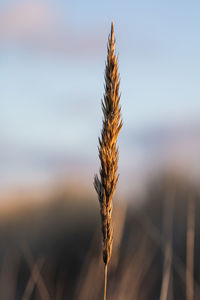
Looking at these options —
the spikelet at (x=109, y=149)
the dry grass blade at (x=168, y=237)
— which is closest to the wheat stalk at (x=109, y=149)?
the spikelet at (x=109, y=149)

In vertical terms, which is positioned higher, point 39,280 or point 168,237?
point 168,237

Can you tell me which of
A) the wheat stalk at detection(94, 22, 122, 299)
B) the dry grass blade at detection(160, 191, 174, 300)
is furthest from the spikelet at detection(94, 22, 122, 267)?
the dry grass blade at detection(160, 191, 174, 300)

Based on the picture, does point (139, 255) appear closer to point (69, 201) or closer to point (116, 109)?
point (116, 109)

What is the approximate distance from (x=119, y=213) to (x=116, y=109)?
3.46 ft

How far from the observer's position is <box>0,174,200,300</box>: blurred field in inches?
88.0

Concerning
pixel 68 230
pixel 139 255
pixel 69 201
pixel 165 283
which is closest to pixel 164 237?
pixel 165 283

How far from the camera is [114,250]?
231cm

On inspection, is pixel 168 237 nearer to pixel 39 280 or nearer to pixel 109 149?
pixel 39 280

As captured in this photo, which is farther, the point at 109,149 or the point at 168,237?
the point at 168,237

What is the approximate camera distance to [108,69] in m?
1.37

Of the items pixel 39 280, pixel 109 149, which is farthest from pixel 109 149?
pixel 39 280

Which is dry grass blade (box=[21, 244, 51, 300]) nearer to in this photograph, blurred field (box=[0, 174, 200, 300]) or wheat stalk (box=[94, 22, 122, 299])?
blurred field (box=[0, 174, 200, 300])

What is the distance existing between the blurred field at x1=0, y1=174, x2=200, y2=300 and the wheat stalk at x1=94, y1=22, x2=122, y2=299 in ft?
2.47

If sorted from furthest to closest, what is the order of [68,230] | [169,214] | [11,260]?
[68,230] → [11,260] → [169,214]
